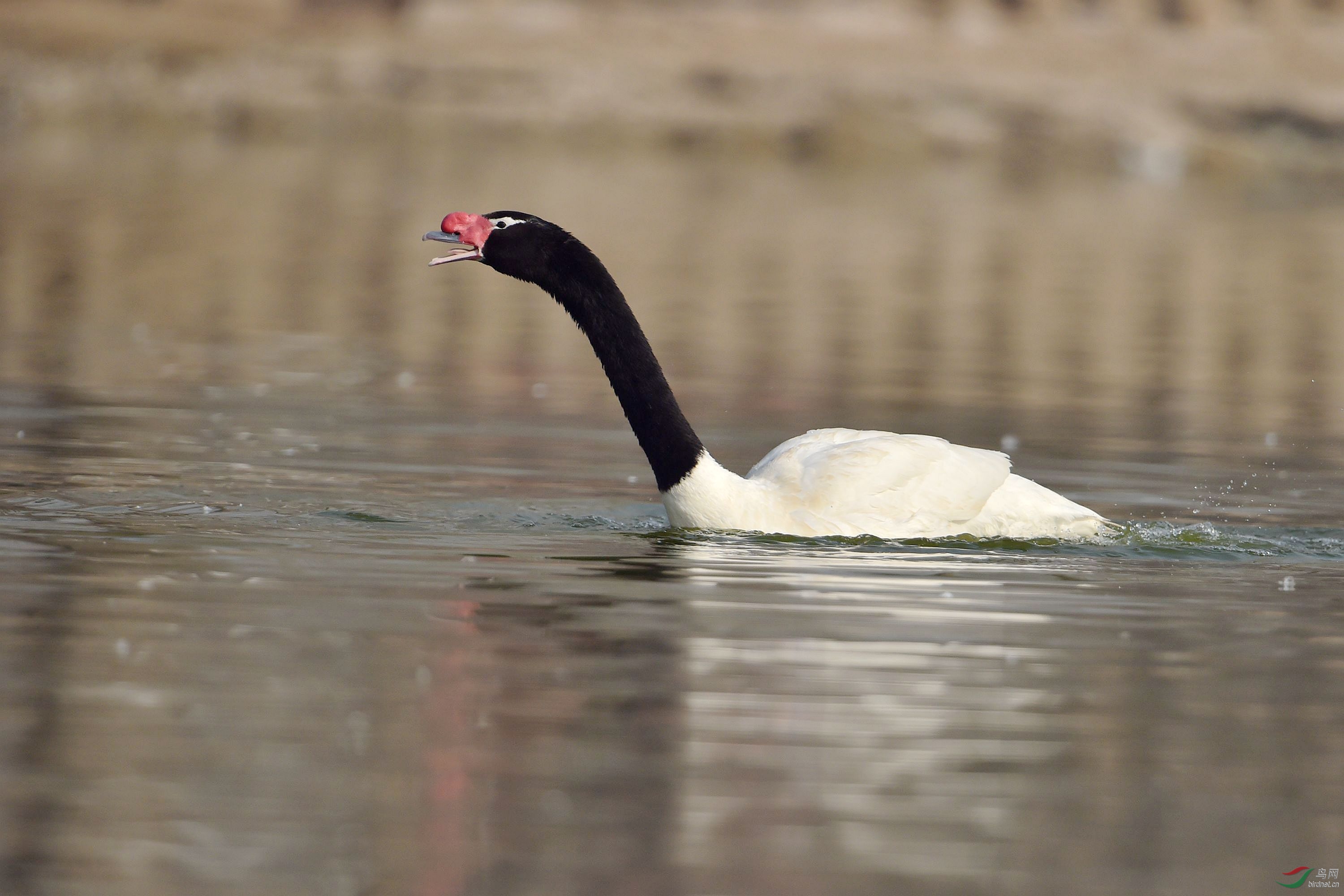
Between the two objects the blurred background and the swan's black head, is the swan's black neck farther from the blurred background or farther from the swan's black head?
the blurred background

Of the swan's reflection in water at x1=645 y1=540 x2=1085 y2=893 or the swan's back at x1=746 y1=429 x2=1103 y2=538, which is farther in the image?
the swan's back at x1=746 y1=429 x2=1103 y2=538

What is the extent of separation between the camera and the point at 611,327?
11.2 meters

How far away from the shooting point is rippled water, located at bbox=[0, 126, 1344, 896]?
19.5 ft

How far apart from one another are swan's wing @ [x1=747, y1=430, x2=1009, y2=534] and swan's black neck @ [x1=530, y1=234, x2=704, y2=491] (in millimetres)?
703

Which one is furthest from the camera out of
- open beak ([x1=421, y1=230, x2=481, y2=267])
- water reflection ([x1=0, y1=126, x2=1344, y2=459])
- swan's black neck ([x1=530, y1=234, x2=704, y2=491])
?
water reflection ([x1=0, y1=126, x2=1344, y2=459])

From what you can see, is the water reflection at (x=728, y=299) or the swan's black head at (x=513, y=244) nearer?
the swan's black head at (x=513, y=244)

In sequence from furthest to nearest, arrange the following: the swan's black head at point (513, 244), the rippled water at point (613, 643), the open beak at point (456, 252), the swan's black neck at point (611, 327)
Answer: the swan's black neck at point (611, 327), the swan's black head at point (513, 244), the open beak at point (456, 252), the rippled water at point (613, 643)

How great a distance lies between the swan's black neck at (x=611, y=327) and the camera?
36.4 feet

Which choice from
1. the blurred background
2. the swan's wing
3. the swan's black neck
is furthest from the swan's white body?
the swan's black neck

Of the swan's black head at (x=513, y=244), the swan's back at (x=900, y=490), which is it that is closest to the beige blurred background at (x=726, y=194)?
the swan's back at (x=900, y=490)

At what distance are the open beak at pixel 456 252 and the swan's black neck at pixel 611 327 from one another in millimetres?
332

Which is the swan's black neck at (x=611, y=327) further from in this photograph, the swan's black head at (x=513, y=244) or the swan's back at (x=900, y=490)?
the swan's back at (x=900, y=490)

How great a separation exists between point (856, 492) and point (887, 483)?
157mm

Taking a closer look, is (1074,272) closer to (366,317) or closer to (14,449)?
(366,317)
